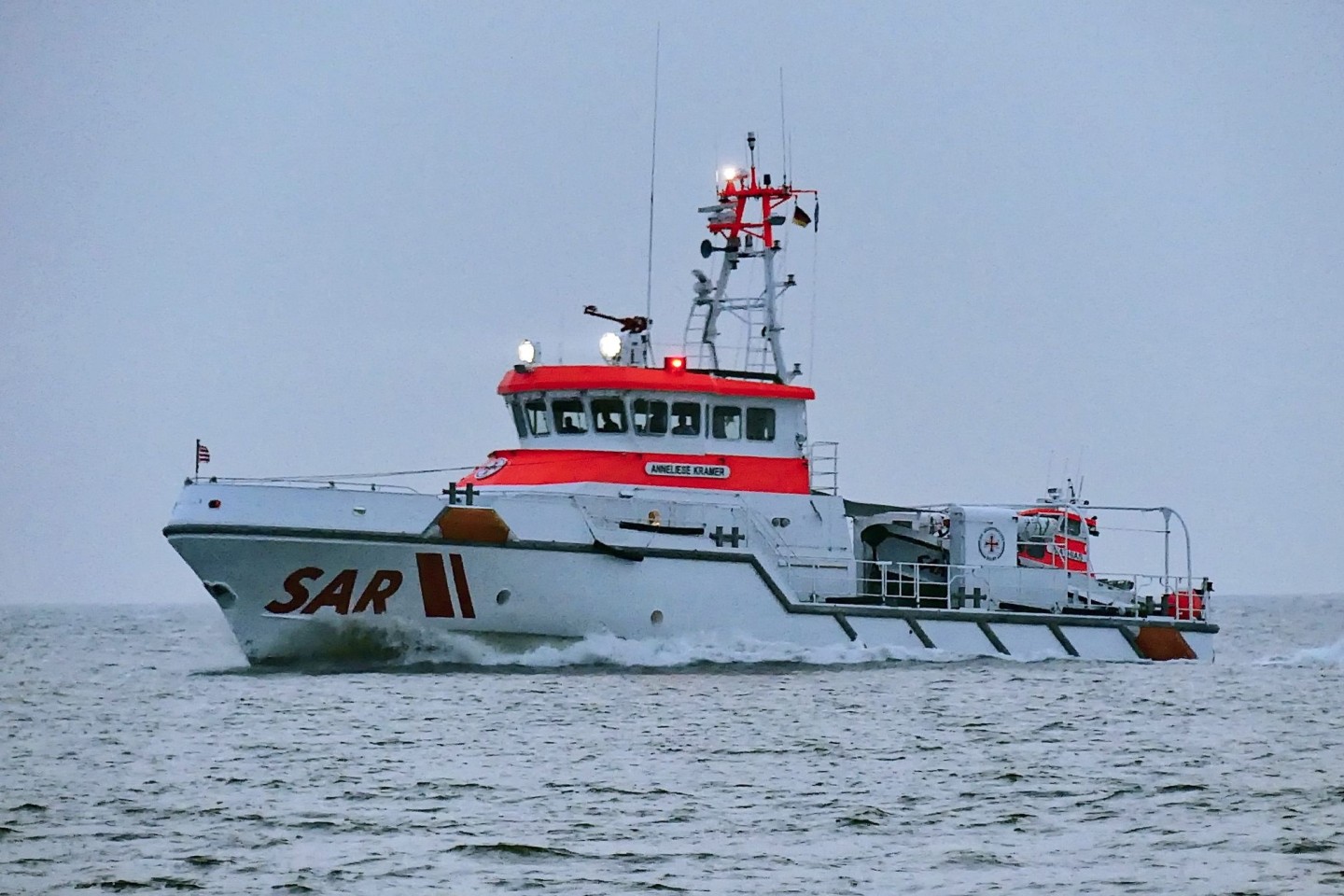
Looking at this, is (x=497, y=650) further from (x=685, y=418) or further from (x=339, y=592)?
(x=685, y=418)

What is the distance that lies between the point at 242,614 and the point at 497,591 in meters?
2.93

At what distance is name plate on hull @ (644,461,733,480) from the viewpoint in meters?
23.8

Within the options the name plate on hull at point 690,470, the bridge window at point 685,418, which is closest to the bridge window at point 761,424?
the name plate on hull at point 690,470

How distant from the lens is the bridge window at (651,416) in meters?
23.8

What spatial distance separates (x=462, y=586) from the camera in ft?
71.2

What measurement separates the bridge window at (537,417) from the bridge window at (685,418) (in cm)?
168

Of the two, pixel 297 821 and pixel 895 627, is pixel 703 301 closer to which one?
pixel 895 627

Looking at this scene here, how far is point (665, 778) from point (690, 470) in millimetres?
9105

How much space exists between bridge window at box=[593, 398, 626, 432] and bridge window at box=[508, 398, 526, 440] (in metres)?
1.25

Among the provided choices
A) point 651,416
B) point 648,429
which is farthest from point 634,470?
point 651,416

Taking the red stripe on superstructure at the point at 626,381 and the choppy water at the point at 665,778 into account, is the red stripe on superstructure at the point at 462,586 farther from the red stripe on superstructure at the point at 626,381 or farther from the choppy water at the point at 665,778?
the red stripe on superstructure at the point at 626,381

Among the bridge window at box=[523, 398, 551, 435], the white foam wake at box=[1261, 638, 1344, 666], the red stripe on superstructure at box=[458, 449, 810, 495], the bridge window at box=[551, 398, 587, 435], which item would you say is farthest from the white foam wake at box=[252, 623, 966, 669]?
the white foam wake at box=[1261, 638, 1344, 666]

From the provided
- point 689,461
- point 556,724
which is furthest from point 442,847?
point 689,461

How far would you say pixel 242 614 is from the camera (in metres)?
21.4
